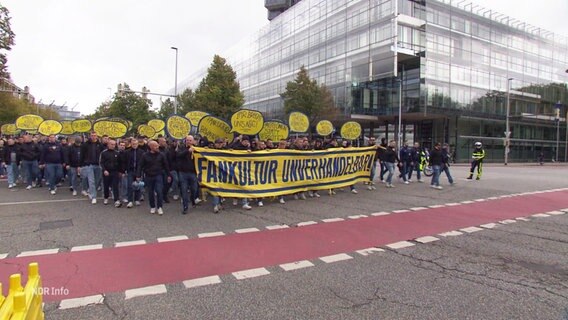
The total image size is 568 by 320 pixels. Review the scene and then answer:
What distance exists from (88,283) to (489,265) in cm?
528

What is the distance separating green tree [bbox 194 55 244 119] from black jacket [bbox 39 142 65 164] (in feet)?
68.6

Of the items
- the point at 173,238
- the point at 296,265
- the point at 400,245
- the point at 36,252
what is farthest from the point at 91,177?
the point at 400,245

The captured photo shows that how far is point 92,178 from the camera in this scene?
9914 millimetres

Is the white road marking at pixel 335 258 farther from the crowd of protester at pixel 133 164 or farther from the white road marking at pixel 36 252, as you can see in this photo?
the white road marking at pixel 36 252

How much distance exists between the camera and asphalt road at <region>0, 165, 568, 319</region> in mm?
3674

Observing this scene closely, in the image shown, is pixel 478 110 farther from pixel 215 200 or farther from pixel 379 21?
pixel 215 200

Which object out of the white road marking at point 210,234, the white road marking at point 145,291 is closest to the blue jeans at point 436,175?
the white road marking at point 210,234

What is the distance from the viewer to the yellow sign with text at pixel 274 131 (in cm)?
1284

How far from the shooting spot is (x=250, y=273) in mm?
4695

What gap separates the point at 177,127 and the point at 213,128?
1098mm

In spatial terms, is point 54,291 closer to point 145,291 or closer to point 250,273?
point 145,291

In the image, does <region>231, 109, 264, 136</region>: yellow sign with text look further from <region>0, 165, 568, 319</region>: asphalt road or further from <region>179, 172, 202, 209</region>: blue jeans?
<region>0, 165, 568, 319</region>: asphalt road

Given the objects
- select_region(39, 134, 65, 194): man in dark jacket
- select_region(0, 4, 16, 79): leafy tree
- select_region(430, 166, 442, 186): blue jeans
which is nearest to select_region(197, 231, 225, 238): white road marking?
select_region(39, 134, 65, 194): man in dark jacket

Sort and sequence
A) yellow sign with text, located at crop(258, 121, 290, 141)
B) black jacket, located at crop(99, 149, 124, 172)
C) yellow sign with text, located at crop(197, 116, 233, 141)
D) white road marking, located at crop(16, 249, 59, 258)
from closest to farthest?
white road marking, located at crop(16, 249, 59, 258) → black jacket, located at crop(99, 149, 124, 172) → yellow sign with text, located at crop(197, 116, 233, 141) → yellow sign with text, located at crop(258, 121, 290, 141)
